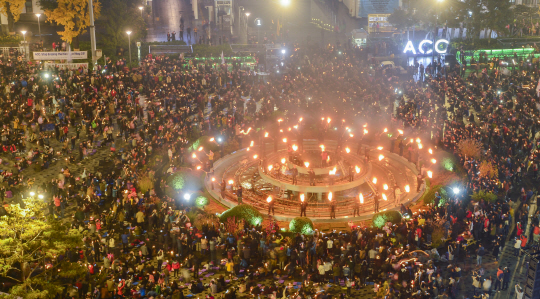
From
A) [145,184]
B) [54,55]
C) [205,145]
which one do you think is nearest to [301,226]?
[145,184]

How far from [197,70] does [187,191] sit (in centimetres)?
2193

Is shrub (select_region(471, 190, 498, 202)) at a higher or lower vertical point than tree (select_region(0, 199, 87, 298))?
lower

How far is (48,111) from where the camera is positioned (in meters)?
41.6

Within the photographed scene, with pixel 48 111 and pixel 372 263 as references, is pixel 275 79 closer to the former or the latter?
pixel 48 111

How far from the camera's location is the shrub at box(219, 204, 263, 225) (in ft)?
90.8

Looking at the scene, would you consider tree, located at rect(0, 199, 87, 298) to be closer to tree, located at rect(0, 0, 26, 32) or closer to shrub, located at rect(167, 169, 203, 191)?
shrub, located at rect(167, 169, 203, 191)

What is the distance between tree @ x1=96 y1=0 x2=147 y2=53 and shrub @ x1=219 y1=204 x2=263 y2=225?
1441 inches

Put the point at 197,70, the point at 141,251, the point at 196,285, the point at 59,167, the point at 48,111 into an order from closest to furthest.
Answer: the point at 196,285, the point at 141,251, the point at 59,167, the point at 48,111, the point at 197,70

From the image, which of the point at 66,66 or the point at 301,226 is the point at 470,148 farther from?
the point at 66,66

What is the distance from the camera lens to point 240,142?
1563 inches

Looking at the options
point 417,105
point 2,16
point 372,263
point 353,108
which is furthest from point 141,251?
point 2,16

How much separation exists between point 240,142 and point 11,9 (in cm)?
3887

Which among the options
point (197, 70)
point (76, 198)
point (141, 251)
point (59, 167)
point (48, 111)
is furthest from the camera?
point (197, 70)

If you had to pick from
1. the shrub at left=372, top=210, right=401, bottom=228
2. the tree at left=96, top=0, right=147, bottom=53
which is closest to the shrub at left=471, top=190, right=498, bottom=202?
the shrub at left=372, top=210, right=401, bottom=228
